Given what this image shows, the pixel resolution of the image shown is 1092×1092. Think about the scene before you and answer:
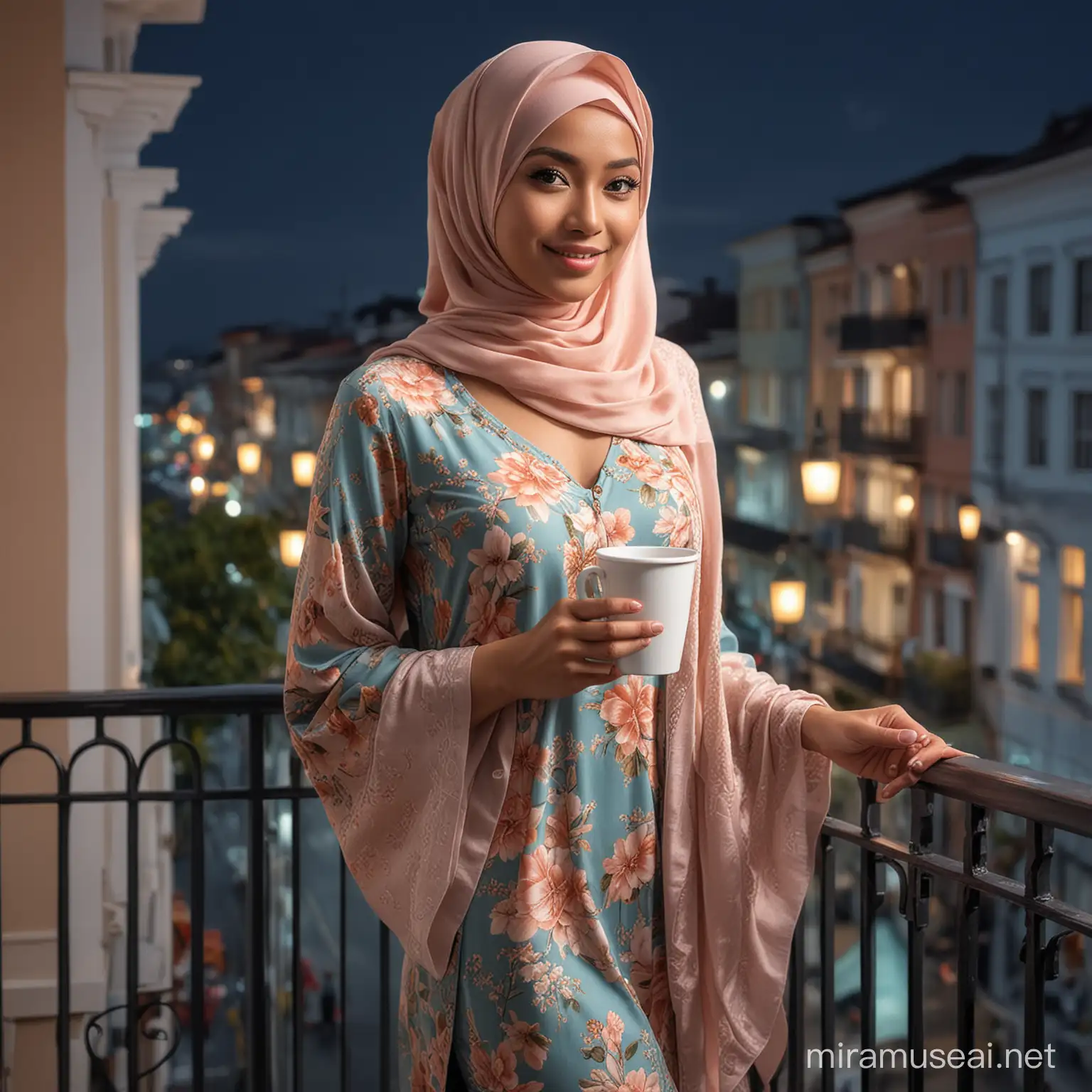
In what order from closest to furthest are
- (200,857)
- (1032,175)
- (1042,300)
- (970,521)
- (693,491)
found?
1. (693,491)
2. (200,857)
3. (1042,300)
4. (970,521)
5. (1032,175)

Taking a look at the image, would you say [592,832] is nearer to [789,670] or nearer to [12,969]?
[12,969]

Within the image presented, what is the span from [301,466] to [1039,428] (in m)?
8.80

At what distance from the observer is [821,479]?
1839 centimetres

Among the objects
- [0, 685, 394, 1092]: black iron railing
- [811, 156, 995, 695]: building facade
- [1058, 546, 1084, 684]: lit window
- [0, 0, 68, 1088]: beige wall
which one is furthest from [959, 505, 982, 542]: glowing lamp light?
[0, 685, 394, 1092]: black iron railing

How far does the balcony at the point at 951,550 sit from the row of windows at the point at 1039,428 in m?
1.05

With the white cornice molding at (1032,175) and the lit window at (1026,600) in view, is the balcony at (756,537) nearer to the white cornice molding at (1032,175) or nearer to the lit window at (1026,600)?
the lit window at (1026,600)

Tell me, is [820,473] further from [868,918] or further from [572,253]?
[572,253]

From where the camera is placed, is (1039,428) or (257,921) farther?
(1039,428)

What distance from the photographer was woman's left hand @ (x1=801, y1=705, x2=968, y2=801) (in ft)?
3.79

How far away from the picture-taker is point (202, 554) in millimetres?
14156

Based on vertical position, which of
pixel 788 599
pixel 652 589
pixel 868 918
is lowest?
pixel 788 599

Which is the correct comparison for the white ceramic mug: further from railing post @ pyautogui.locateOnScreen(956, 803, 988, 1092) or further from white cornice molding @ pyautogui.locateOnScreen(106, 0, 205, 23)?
white cornice molding @ pyautogui.locateOnScreen(106, 0, 205, 23)

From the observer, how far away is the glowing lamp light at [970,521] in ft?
56.5

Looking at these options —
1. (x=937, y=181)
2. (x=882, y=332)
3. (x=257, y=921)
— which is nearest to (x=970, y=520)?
(x=882, y=332)
